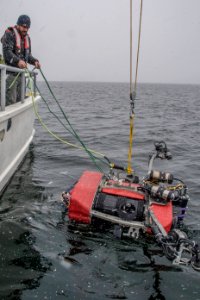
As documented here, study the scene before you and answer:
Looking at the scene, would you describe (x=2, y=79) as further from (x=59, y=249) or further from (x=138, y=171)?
(x=138, y=171)

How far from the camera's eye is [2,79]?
19.9 feet

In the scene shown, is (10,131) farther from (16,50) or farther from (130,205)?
(130,205)

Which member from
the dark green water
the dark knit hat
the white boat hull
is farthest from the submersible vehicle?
the dark knit hat

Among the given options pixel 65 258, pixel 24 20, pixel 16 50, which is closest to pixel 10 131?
pixel 16 50

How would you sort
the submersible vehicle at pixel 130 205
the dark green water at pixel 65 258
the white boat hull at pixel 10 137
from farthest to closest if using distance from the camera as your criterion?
the white boat hull at pixel 10 137
the submersible vehicle at pixel 130 205
the dark green water at pixel 65 258

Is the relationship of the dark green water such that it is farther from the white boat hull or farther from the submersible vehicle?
the white boat hull

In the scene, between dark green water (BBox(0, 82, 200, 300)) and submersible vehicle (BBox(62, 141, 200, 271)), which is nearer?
dark green water (BBox(0, 82, 200, 300))

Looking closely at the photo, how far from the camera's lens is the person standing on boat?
7328 mm

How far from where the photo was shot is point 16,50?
784 cm

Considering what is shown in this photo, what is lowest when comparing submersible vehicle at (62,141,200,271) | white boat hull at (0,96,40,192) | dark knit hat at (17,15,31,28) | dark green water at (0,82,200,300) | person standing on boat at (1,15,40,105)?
dark green water at (0,82,200,300)

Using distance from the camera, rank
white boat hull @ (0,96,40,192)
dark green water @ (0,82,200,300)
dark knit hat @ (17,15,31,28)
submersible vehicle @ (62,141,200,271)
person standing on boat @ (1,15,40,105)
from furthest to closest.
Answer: dark knit hat @ (17,15,31,28), person standing on boat @ (1,15,40,105), white boat hull @ (0,96,40,192), submersible vehicle @ (62,141,200,271), dark green water @ (0,82,200,300)

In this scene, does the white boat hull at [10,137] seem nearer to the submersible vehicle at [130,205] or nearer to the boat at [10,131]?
the boat at [10,131]

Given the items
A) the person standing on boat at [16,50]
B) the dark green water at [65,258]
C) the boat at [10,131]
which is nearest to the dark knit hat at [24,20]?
the person standing on boat at [16,50]

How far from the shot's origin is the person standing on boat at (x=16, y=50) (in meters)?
7.33
